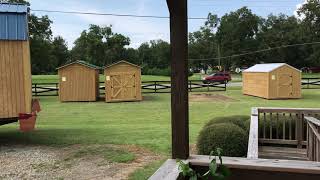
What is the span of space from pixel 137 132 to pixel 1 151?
151 inches

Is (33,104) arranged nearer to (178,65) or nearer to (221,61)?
(178,65)

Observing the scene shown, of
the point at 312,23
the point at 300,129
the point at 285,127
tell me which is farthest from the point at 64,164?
the point at 312,23

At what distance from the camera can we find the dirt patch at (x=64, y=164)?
25.6ft

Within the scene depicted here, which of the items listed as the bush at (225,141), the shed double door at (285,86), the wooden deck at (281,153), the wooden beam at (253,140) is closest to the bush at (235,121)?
the wooden beam at (253,140)

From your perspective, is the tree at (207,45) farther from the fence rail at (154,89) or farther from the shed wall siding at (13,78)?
the shed wall siding at (13,78)

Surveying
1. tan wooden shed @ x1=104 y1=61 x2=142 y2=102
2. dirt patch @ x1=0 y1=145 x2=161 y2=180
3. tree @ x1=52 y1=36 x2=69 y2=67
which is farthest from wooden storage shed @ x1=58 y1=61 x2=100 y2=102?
tree @ x1=52 y1=36 x2=69 y2=67

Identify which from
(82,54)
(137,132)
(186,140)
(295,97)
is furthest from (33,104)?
(82,54)

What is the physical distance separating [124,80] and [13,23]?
1862cm

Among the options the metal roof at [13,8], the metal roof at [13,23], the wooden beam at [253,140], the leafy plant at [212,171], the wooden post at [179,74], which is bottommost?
the wooden beam at [253,140]

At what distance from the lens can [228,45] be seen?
9681 cm

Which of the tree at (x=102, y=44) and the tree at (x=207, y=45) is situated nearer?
the tree at (x=102, y=44)

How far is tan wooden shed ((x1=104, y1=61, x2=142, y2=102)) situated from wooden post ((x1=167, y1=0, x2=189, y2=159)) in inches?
1030

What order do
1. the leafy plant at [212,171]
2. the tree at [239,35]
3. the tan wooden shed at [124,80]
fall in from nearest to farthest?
the leafy plant at [212,171]
the tan wooden shed at [124,80]
the tree at [239,35]

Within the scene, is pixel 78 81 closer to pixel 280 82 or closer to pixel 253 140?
pixel 280 82
